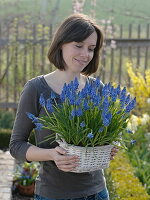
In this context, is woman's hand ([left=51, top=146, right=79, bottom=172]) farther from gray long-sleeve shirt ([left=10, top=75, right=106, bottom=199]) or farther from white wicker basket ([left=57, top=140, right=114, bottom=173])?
gray long-sleeve shirt ([left=10, top=75, right=106, bottom=199])

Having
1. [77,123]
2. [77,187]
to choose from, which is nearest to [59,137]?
[77,123]

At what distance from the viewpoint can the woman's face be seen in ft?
6.95

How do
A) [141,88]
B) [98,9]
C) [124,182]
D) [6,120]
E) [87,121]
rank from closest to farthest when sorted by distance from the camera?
[87,121] → [124,182] → [141,88] → [6,120] → [98,9]

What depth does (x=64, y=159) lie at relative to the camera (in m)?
1.90

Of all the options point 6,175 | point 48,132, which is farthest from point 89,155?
point 6,175

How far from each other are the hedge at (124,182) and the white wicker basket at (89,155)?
4.99ft

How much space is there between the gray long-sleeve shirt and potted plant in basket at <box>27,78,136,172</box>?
17cm

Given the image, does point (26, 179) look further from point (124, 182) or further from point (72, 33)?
point (72, 33)

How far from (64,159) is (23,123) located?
0.99ft

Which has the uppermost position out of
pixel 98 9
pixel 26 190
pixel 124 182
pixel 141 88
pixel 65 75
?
pixel 98 9

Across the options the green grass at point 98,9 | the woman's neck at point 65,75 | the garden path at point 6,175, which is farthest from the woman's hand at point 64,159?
the green grass at point 98,9

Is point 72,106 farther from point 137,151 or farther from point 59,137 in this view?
point 137,151

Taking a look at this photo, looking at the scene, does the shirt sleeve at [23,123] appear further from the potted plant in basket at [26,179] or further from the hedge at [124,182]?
the potted plant in basket at [26,179]

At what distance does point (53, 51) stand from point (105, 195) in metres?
0.74
